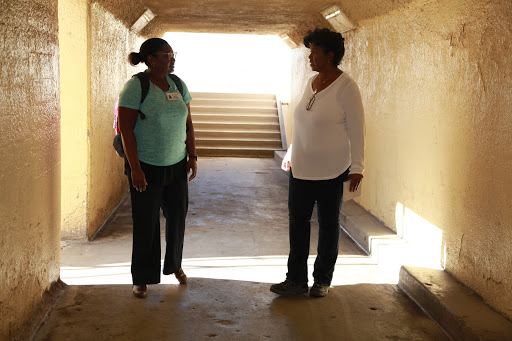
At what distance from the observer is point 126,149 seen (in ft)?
11.2

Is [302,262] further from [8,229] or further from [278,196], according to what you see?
[278,196]

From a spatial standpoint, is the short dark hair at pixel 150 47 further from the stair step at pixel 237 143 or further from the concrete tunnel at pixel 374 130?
the stair step at pixel 237 143

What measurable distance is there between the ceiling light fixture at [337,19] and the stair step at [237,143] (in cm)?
567

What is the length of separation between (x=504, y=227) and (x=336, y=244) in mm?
1039

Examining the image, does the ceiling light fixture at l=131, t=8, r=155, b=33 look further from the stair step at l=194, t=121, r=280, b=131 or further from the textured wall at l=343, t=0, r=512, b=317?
the stair step at l=194, t=121, r=280, b=131

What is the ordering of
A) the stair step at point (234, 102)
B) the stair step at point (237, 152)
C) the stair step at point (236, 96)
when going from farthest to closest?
the stair step at point (236, 96)
the stair step at point (234, 102)
the stair step at point (237, 152)

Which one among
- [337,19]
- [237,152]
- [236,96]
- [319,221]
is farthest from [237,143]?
[319,221]

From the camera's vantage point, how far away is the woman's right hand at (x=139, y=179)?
3.43 metres

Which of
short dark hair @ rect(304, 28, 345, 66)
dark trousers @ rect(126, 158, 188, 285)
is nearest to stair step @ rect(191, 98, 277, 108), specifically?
dark trousers @ rect(126, 158, 188, 285)

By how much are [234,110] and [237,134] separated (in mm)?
1473

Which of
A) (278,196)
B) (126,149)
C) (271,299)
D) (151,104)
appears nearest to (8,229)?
(126,149)

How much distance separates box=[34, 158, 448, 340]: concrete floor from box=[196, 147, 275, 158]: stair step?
22.2ft

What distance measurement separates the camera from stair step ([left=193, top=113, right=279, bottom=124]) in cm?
1405

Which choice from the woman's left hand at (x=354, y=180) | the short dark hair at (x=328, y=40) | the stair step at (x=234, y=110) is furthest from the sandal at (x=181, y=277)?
the stair step at (x=234, y=110)
